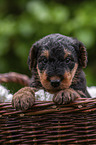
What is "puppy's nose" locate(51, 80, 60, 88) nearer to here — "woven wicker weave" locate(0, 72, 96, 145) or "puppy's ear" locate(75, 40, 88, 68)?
"woven wicker weave" locate(0, 72, 96, 145)

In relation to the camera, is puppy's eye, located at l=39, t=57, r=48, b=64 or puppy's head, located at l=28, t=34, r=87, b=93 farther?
puppy's eye, located at l=39, t=57, r=48, b=64

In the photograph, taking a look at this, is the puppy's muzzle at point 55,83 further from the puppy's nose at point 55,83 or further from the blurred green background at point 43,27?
the blurred green background at point 43,27

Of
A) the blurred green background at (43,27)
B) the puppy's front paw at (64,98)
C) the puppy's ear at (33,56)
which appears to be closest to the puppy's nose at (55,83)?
the puppy's front paw at (64,98)

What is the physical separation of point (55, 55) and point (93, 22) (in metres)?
2.35

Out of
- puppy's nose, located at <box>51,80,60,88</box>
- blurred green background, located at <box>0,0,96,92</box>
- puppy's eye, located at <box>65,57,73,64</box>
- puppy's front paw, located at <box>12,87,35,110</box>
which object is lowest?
puppy's front paw, located at <box>12,87,35,110</box>

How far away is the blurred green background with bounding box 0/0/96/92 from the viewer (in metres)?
4.08

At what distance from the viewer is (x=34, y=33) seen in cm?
435

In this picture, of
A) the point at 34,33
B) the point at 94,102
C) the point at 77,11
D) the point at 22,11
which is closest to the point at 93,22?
the point at 77,11

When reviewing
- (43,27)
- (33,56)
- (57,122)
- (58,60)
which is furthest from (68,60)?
(43,27)

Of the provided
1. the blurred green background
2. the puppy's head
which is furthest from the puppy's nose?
the blurred green background

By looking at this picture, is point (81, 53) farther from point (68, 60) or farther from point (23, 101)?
point (23, 101)

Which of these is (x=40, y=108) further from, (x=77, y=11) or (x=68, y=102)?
(x=77, y=11)

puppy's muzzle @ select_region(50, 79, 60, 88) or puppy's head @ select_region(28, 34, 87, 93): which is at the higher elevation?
puppy's head @ select_region(28, 34, 87, 93)

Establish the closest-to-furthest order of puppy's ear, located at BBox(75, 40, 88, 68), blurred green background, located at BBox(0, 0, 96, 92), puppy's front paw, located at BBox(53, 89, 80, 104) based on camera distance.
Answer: puppy's front paw, located at BBox(53, 89, 80, 104)
puppy's ear, located at BBox(75, 40, 88, 68)
blurred green background, located at BBox(0, 0, 96, 92)
